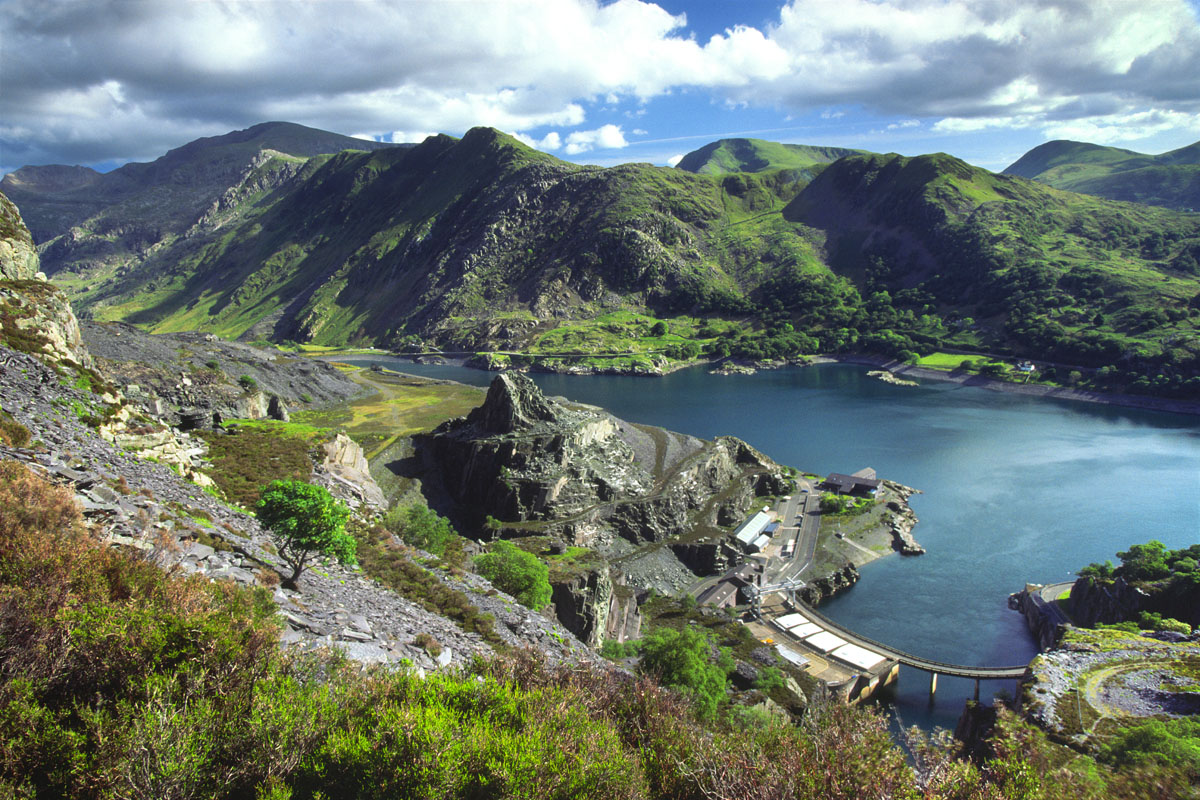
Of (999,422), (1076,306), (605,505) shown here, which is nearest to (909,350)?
(1076,306)

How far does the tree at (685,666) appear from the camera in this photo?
34750 mm

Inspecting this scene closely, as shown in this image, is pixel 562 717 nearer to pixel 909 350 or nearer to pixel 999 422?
pixel 999 422

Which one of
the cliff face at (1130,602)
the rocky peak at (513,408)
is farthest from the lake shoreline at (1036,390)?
the rocky peak at (513,408)

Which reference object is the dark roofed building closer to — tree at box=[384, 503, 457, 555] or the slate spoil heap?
tree at box=[384, 503, 457, 555]

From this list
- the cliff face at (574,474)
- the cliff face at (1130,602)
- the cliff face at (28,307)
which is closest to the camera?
the cliff face at (28,307)

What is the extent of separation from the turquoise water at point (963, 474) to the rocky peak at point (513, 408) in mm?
37278

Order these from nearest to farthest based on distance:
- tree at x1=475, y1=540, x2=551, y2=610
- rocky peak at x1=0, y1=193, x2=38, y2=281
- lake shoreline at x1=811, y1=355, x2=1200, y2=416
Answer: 1. tree at x1=475, y1=540, x2=551, y2=610
2. rocky peak at x1=0, y1=193, x2=38, y2=281
3. lake shoreline at x1=811, y1=355, x2=1200, y2=416

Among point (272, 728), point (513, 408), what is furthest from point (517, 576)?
point (513, 408)

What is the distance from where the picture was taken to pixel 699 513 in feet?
236

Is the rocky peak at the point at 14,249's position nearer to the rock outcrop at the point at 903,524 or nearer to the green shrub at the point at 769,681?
the green shrub at the point at 769,681

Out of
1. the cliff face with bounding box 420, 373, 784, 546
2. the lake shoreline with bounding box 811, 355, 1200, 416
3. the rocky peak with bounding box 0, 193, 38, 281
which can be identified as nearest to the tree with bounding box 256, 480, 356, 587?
the rocky peak with bounding box 0, 193, 38, 281

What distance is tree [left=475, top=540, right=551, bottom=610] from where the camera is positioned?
40375mm

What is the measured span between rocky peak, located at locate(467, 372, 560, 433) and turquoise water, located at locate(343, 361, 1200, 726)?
122 ft

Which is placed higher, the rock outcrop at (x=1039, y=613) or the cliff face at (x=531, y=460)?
the cliff face at (x=531, y=460)
